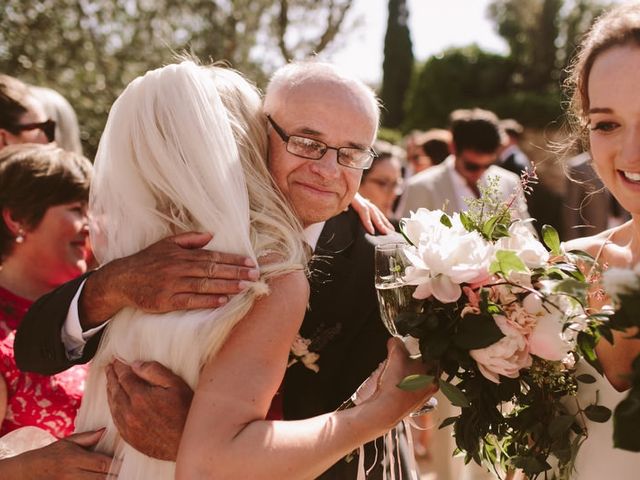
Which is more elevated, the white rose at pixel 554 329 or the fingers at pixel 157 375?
the white rose at pixel 554 329

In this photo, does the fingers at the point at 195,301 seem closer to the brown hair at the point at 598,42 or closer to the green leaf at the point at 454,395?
the green leaf at the point at 454,395

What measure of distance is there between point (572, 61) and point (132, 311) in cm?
183

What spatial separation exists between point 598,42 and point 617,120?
11.3 inches

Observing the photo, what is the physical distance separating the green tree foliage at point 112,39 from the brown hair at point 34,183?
22.7ft

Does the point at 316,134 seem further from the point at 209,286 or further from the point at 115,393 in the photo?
the point at 115,393

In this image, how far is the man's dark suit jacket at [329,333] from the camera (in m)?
2.16

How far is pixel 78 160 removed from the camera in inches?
115

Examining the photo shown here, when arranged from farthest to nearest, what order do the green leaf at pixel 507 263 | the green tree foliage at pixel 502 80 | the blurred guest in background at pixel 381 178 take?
1. the green tree foliage at pixel 502 80
2. the blurred guest in background at pixel 381 178
3. the green leaf at pixel 507 263

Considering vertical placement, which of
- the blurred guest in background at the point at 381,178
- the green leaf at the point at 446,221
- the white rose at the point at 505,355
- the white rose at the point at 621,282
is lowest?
the blurred guest in background at the point at 381,178

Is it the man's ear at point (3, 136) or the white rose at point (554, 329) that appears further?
the man's ear at point (3, 136)

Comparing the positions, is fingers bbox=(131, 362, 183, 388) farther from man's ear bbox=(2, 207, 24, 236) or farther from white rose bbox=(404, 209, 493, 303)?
man's ear bbox=(2, 207, 24, 236)

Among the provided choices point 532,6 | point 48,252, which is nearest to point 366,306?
point 48,252

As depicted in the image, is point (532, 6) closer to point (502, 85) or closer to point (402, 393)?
point (502, 85)

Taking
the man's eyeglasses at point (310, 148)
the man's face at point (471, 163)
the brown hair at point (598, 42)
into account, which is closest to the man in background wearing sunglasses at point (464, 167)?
the man's face at point (471, 163)
